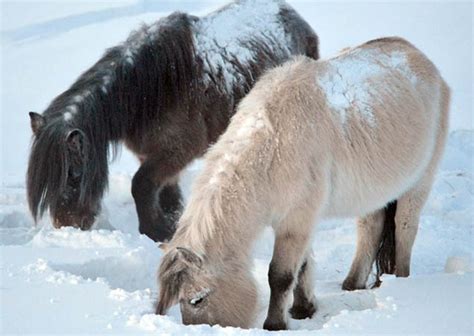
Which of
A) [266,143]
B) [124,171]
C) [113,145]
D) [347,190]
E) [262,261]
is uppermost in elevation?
[266,143]

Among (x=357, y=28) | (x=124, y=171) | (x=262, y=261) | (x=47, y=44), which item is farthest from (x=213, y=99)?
(x=47, y=44)

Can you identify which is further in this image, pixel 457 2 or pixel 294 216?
pixel 457 2

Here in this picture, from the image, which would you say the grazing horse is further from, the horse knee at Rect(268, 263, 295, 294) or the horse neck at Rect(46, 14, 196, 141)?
the horse neck at Rect(46, 14, 196, 141)

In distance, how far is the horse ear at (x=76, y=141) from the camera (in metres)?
6.06

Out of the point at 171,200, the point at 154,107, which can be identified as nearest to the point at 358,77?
the point at 154,107

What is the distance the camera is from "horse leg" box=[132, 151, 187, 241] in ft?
22.1

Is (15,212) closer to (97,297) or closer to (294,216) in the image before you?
(97,297)

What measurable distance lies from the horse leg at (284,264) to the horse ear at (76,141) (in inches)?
94.9

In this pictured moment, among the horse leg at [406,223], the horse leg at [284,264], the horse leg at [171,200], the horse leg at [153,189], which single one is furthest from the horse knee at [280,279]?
the horse leg at [171,200]

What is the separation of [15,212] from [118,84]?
Answer: 6.19 feet

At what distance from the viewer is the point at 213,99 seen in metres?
6.87

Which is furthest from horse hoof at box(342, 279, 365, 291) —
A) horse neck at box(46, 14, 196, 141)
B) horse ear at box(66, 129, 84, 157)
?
horse ear at box(66, 129, 84, 157)

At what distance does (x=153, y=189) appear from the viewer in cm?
676

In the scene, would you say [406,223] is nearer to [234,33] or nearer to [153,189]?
[153,189]
